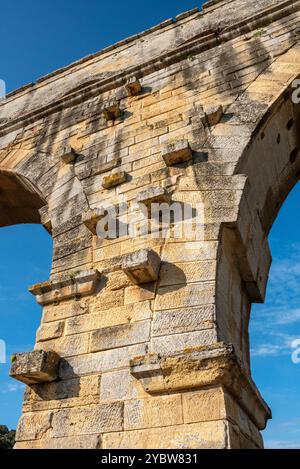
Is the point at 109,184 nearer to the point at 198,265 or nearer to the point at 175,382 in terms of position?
the point at 198,265

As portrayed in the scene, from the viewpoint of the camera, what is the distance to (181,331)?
10.2 feet

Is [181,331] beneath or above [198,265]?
beneath

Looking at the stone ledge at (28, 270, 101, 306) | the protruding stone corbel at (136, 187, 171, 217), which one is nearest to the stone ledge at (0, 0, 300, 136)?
the protruding stone corbel at (136, 187, 171, 217)

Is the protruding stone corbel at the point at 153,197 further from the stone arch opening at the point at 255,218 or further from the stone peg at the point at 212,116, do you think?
the stone peg at the point at 212,116

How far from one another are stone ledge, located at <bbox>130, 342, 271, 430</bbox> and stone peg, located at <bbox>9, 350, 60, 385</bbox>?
0.75 metres

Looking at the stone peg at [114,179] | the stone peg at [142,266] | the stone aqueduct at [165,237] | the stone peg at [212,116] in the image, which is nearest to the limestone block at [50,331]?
the stone aqueduct at [165,237]

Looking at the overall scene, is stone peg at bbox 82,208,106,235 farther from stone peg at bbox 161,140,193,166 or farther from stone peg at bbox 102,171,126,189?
stone peg at bbox 161,140,193,166

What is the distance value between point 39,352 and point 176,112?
300cm

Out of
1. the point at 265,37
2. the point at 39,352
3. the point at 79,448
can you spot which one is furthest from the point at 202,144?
the point at 79,448

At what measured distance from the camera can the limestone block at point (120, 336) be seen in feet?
10.7

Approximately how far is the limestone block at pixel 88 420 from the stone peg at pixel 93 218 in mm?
1704

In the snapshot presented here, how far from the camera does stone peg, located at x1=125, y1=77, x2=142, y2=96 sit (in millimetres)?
5383

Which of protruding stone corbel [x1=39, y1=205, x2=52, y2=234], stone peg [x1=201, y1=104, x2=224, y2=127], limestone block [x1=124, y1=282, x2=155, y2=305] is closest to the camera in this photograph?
limestone block [x1=124, y1=282, x2=155, y2=305]

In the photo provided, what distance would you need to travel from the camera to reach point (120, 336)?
334 cm
